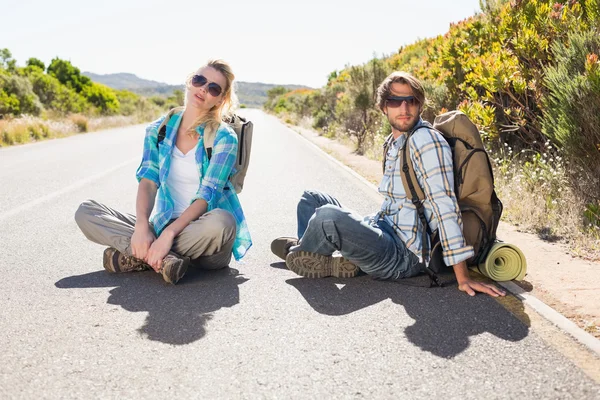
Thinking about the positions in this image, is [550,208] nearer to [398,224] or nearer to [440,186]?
[398,224]

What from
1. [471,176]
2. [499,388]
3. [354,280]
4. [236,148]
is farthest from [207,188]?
[499,388]

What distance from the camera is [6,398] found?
2.82 metres

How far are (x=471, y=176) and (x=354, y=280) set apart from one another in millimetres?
1147

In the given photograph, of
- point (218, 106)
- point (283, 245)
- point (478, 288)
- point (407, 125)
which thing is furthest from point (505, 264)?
point (218, 106)

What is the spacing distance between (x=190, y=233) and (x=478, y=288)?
2009 mm

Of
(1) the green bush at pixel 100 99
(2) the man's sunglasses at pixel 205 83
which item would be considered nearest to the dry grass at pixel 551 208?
(2) the man's sunglasses at pixel 205 83

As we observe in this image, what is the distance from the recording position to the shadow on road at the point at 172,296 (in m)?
3.72

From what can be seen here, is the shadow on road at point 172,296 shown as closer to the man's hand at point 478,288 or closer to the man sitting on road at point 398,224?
the man sitting on road at point 398,224

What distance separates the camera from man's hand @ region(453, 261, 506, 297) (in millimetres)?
4094

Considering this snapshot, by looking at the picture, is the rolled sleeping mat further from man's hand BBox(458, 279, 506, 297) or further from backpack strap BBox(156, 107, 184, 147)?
backpack strap BBox(156, 107, 184, 147)

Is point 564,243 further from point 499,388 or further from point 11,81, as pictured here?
point 11,81

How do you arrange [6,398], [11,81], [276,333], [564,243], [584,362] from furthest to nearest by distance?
[11,81] → [564,243] → [276,333] → [584,362] → [6,398]

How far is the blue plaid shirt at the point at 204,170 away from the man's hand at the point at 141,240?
220 millimetres

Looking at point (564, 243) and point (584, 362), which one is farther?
point (564, 243)
